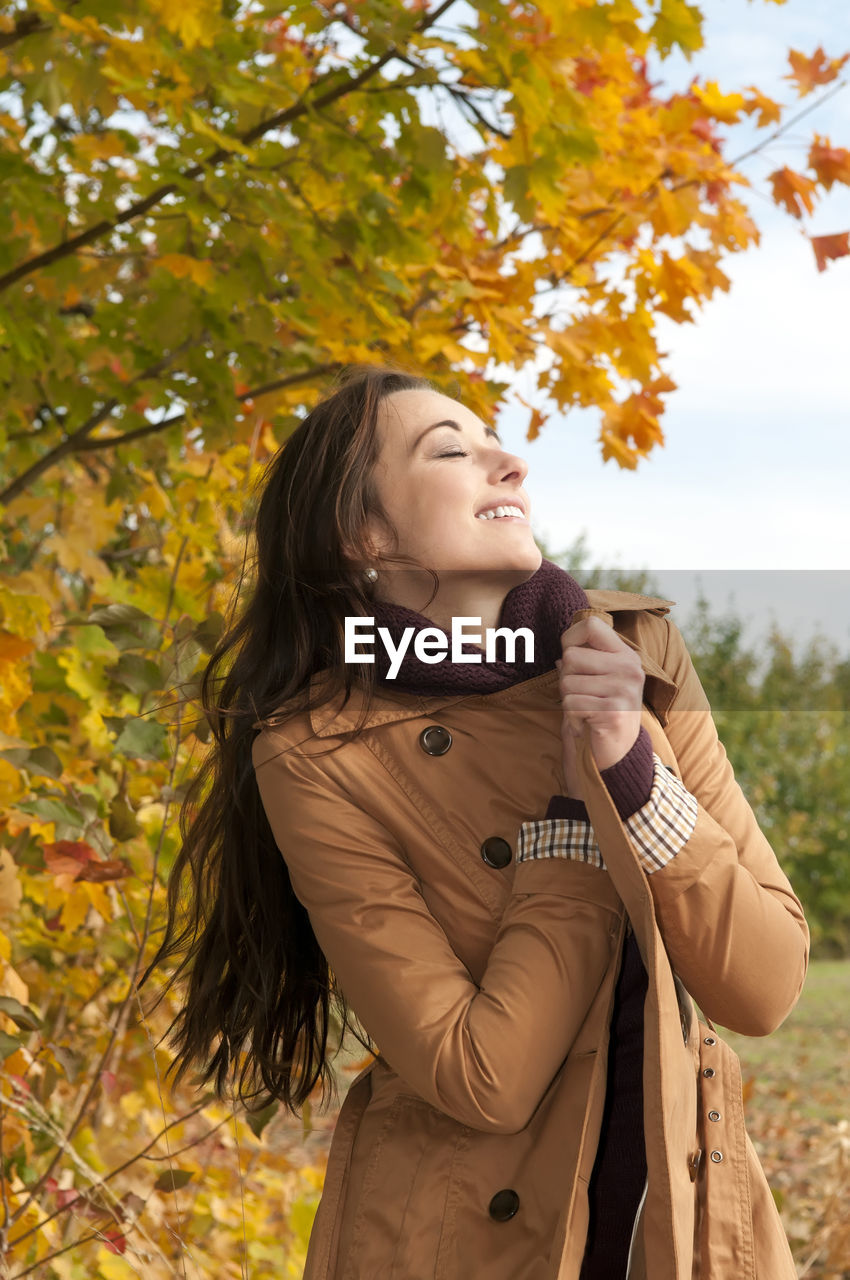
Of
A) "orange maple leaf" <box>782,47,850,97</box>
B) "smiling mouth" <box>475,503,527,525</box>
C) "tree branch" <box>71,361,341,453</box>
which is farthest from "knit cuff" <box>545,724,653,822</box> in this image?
"orange maple leaf" <box>782,47,850,97</box>

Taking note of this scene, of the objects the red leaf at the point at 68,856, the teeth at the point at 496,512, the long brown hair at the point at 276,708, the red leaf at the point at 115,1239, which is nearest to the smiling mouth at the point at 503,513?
the teeth at the point at 496,512

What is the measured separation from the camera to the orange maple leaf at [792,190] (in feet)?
8.55

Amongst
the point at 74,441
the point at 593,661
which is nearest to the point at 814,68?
the point at 74,441

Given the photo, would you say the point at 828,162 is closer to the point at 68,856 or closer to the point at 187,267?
the point at 187,267

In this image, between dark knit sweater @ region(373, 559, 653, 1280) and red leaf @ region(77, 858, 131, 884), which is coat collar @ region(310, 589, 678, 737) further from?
red leaf @ region(77, 858, 131, 884)

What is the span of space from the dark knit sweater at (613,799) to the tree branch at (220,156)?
1120 millimetres

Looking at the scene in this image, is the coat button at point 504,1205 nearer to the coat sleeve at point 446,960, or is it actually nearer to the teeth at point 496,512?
the coat sleeve at point 446,960

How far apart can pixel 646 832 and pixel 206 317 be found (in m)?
1.63

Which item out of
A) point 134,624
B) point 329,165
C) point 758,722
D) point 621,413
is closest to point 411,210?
point 329,165

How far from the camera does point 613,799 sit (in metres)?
1.12

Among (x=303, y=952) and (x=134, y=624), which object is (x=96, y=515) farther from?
(x=303, y=952)

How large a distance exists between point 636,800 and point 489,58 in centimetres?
147

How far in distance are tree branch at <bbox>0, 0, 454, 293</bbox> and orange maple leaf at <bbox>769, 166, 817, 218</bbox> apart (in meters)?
0.91

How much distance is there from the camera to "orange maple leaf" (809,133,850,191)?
2553 millimetres
